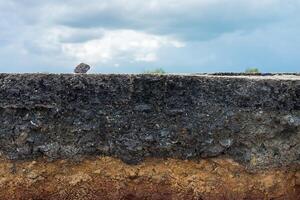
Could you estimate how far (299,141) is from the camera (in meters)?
3.74

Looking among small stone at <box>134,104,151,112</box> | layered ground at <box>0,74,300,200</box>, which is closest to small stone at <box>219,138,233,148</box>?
layered ground at <box>0,74,300,200</box>

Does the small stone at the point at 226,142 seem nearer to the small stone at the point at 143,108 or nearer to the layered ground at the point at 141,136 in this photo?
the layered ground at the point at 141,136

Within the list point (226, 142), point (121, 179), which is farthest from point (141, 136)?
point (226, 142)

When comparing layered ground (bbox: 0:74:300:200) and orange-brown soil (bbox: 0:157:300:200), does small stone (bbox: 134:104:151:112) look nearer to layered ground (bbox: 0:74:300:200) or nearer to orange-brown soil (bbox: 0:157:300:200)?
layered ground (bbox: 0:74:300:200)

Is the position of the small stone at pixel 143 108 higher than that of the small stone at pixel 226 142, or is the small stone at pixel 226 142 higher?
the small stone at pixel 143 108

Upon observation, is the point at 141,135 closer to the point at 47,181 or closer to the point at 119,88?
the point at 119,88

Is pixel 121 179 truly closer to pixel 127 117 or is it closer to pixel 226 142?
pixel 127 117

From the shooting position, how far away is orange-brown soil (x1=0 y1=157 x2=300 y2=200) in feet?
11.9

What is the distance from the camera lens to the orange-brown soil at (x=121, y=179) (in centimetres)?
364

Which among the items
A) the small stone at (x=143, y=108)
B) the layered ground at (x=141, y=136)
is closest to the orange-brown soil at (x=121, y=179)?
the layered ground at (x=141, y=136)

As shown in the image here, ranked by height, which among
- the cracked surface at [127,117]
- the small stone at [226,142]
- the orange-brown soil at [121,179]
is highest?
the cracked surface at [127,117]

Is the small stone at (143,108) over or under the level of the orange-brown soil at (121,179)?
over

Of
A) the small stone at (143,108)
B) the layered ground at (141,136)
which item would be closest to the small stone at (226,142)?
the layered ground at (141,136)

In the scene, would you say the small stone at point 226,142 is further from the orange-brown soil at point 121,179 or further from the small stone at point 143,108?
the small stone at point 143,108
